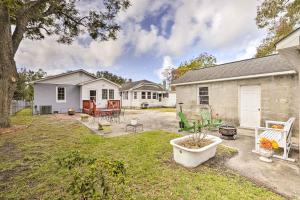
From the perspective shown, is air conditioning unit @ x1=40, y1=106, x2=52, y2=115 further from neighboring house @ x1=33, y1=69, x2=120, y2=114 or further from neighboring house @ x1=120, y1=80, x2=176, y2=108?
neighboring house @ x1=120, y1=80, x2=176, y2=108

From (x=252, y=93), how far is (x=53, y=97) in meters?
16.9

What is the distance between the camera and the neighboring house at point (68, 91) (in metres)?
14.4

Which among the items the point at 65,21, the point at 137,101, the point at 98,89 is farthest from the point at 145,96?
the point at 65,21

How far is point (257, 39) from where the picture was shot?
1584 centimetres

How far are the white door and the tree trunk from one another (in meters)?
12.7

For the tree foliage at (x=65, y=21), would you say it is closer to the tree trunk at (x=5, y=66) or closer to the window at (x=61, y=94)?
the tree trunk at (x=5, y=66)

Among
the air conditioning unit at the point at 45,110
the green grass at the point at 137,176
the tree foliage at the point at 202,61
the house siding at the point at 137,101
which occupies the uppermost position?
the tree foliage at the point at 202,61

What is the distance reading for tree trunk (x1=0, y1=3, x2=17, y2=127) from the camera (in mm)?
7441

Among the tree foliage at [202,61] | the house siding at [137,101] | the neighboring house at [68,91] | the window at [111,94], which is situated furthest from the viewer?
the tree foliage at [202,61]

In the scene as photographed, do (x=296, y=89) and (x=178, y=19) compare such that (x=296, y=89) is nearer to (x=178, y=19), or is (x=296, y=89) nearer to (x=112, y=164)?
(x=112, y=164)

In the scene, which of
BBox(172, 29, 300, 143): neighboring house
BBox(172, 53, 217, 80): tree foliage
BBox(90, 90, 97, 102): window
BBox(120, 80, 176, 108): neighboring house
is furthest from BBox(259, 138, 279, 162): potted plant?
BBox(172, 53, 217, 80): tree foliage

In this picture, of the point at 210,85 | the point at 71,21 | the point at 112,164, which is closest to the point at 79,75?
the point at 71,21

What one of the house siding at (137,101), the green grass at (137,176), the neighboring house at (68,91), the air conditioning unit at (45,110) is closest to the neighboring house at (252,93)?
the green grass at (137,176)

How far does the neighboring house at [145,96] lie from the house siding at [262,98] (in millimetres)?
12916
